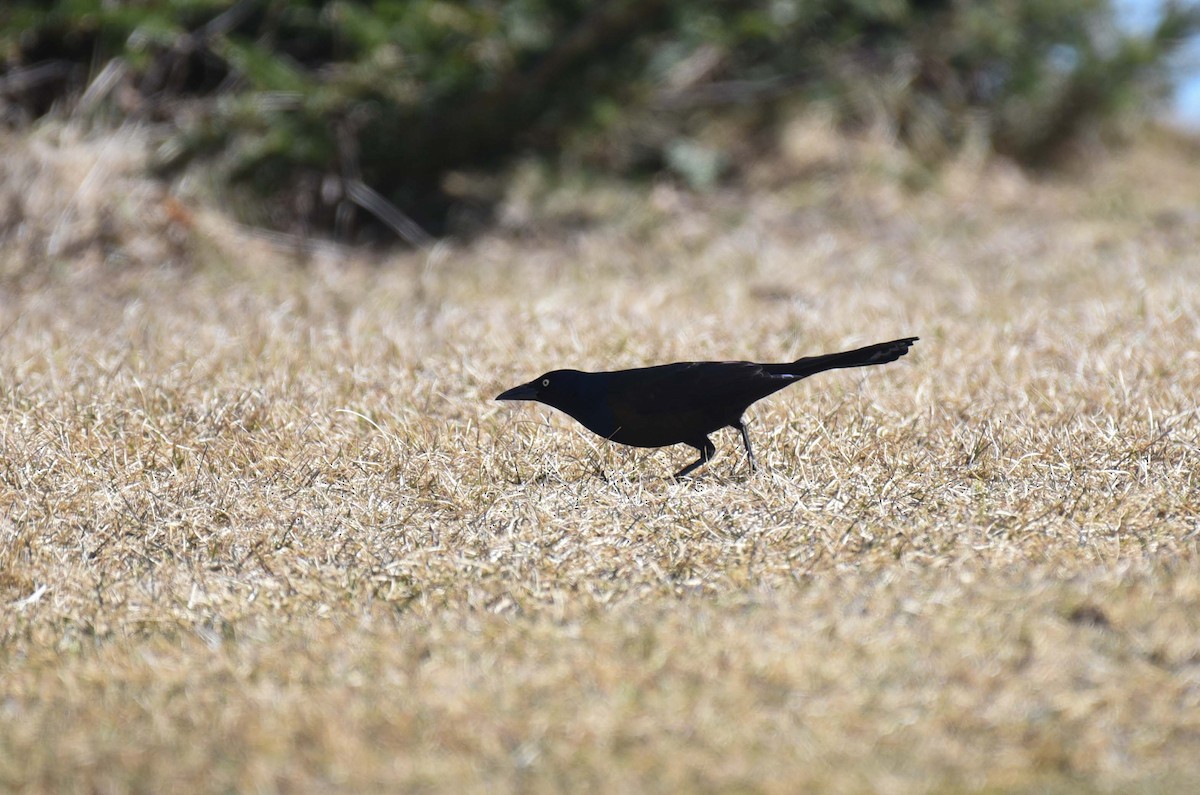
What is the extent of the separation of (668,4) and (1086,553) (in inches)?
214

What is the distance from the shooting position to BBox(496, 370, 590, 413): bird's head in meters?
3.90

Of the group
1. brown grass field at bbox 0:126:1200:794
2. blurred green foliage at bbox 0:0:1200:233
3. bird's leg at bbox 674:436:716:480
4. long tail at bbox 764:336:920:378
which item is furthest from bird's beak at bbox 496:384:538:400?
blurred green foliage at bbox 0:0:1200:233

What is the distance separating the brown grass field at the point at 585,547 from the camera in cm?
245

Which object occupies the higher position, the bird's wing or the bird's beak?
the bird's wing

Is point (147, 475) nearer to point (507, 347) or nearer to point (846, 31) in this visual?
point (507, 347)

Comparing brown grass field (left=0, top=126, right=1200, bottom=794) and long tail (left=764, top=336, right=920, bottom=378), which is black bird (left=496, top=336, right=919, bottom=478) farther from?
brown grass field (left=0, top=126, right=1200, bottom=794)

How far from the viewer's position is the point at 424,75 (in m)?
7.68

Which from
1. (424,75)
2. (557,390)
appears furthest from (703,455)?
(424,75)

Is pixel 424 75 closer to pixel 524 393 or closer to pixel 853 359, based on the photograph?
pixel 524 393

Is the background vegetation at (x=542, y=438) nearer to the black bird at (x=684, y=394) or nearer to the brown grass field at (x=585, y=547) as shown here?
the brown grass field at (x=585, y=547)

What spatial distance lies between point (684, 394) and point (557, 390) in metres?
0.43

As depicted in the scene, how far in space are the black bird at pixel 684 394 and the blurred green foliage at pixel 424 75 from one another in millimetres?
4355

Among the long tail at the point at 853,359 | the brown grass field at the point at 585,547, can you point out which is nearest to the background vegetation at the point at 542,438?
the brown grass field at the point at 585,547

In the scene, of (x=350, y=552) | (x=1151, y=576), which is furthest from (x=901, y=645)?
(x=350, y=552)
